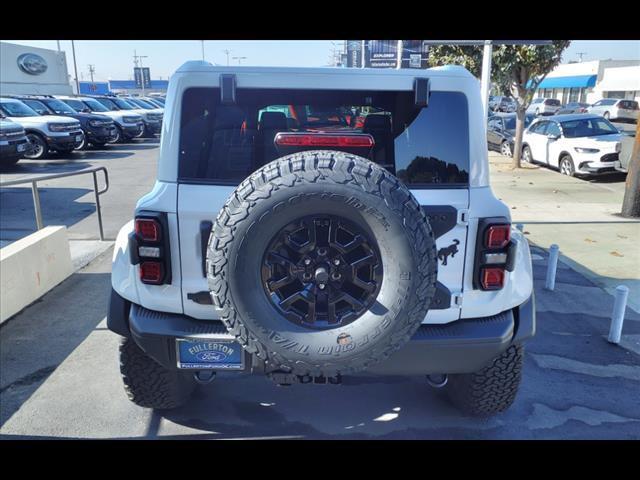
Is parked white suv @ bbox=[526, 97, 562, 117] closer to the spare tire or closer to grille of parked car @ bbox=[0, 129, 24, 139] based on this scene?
grille of parked car @ bbox=[0, 129, 24, 139]

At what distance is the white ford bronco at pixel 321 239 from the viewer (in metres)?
2.06

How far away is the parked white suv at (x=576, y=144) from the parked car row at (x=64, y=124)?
14429 mm

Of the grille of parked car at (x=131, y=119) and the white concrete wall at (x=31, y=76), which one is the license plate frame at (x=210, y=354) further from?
the white concrete wall at (x=31, y=76)

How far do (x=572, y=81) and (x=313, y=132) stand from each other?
64.1m

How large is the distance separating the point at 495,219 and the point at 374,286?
73cm

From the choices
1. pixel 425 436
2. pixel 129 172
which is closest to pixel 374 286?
pixel 425 436

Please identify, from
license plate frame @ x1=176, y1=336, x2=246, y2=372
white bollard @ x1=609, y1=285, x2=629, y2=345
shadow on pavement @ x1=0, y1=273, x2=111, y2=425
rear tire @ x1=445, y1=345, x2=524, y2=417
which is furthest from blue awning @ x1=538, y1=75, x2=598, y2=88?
license plate frame @ x1=176, y1=336, x2=246, y2=372

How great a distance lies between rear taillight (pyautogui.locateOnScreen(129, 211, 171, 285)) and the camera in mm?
2377

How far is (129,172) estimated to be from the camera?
46.3 ft

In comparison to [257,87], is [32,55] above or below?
above

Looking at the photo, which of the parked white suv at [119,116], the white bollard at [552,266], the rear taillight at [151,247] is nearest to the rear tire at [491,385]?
the rear taillight at [151,247]

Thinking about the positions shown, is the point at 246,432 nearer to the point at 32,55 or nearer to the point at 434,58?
the point at 434,58

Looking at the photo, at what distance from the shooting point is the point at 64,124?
620 inches

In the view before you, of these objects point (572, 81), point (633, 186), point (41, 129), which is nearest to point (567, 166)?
point (633, 186)
